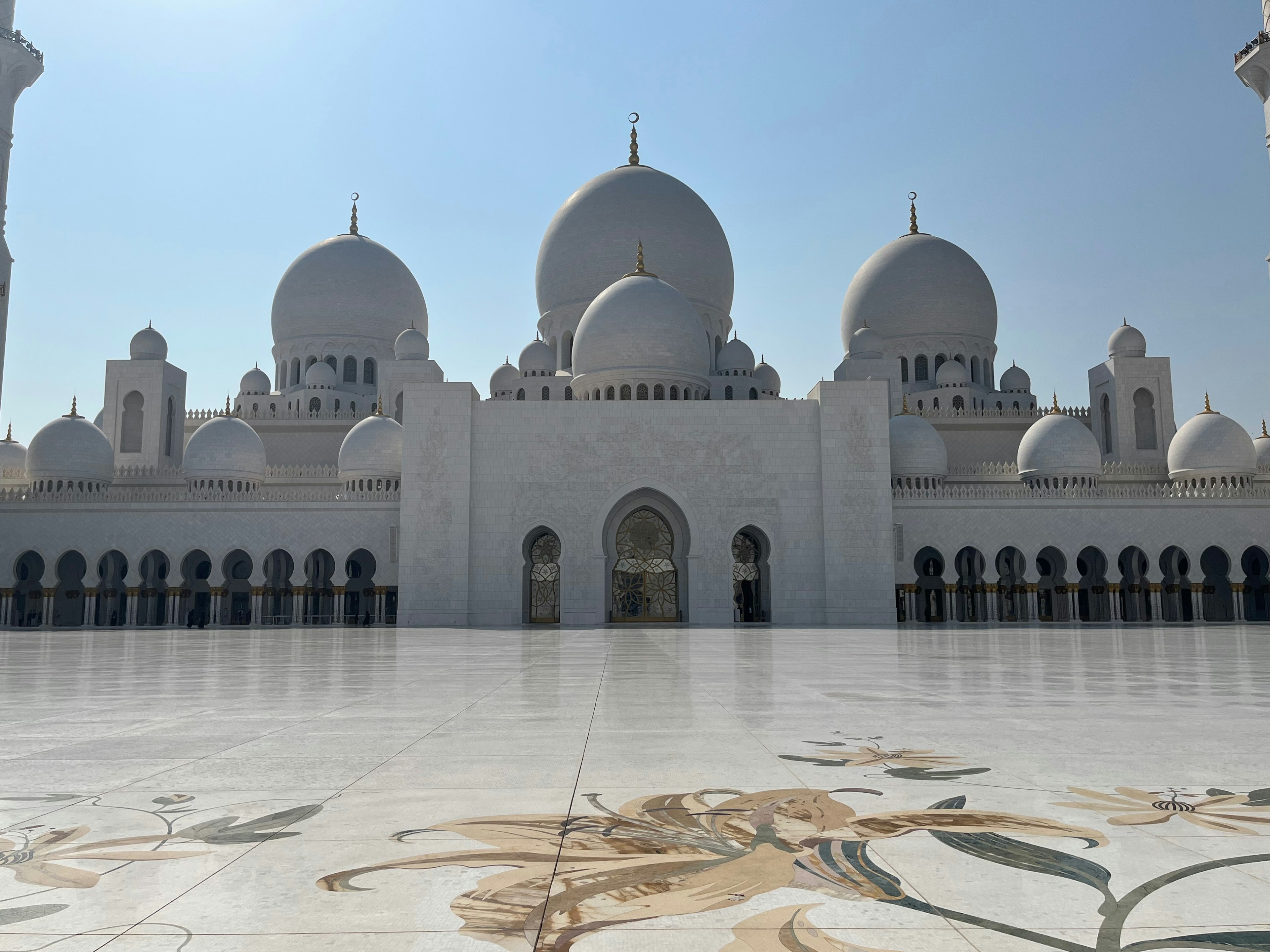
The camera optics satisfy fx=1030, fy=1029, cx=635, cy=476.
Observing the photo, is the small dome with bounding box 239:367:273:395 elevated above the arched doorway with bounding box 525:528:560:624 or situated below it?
above

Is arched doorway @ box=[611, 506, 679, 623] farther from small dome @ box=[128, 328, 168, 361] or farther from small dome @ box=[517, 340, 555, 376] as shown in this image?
small dome @ box=[128, 328, 168, 361]

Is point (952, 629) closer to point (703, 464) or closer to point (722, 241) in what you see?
point (703, 464)

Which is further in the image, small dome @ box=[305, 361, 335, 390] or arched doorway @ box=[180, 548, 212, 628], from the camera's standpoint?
small dome @ box=[305, 361, 335, 390]

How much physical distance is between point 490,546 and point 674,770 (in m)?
19.7

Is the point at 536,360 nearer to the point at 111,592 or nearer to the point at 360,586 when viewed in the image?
the point at 360,586

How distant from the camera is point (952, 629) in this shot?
60.3 ft

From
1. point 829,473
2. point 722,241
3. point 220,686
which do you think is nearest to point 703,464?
point 829,473

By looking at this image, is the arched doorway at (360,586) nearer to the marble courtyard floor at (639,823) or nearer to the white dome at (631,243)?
the white dome at (631,243)

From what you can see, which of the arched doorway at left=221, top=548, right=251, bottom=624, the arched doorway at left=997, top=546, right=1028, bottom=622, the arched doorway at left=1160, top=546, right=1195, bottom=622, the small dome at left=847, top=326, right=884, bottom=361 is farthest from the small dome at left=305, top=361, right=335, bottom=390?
the arched doorway at left=1160, top=546, right=1195, bottom=622

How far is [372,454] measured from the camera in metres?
25.3

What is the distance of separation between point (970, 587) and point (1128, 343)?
9486mm

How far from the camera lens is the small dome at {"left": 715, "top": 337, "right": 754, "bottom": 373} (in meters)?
28.7

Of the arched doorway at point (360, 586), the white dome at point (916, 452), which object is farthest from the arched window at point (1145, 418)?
the arched doorway at point (360, 586)

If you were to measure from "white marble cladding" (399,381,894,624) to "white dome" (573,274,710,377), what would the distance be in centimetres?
187
